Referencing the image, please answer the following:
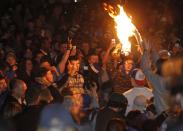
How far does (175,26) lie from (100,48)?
→ 14.6 feet

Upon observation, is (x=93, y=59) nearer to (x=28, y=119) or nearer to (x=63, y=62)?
(x=63, y=62)

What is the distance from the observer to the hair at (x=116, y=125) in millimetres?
6801

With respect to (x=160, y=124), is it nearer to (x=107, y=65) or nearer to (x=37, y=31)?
(x=107, y=65)

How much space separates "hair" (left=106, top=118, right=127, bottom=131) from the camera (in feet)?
22.3

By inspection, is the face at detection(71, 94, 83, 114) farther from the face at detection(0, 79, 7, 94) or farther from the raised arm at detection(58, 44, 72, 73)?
the raised arm at detection(58, 44, 72, 73)

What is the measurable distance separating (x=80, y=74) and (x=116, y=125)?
4091 millimetres

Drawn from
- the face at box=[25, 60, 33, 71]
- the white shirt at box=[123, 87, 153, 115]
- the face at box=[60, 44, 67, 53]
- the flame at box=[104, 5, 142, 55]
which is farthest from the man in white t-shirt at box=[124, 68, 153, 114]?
the face at box=[60, 44, 67, 53]

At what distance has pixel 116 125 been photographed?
22.4 feet

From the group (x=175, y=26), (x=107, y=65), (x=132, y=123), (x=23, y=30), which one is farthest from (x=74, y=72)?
(x=175, y=26)

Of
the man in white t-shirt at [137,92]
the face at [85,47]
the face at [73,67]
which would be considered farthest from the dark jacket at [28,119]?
the face at [85,47]

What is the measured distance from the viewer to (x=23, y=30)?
15094 millimetres

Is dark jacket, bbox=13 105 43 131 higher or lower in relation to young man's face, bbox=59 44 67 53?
lower

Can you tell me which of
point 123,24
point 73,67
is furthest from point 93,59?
point 123,24

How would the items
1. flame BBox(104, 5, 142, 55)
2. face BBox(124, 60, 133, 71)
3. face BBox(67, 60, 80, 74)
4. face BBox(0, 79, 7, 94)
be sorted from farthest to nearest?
face BBox(124, 60, 133, 71), face BBox(67, 60, 80, 74), flame BBox(104, 5, 142, 55), face BBox(0, 79, 7, 94)
